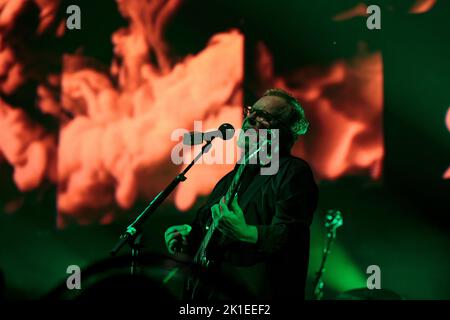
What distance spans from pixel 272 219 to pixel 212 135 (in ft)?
1.64

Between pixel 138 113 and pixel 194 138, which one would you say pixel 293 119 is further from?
pixel 138 113

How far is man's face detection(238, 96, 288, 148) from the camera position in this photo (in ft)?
8.41

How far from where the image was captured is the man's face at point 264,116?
2.56m

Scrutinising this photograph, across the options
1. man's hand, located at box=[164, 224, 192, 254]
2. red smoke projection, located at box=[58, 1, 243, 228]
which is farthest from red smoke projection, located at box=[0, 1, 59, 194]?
man's hand, located at box=[164, 224, 192, 254]

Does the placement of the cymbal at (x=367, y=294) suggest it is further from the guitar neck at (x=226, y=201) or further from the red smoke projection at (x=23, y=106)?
the red smoke projection at (x=23, y=106)

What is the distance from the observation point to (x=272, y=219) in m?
2.33

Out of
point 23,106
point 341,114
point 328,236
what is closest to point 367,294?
point 328,236

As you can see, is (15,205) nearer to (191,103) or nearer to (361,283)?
(191,103)

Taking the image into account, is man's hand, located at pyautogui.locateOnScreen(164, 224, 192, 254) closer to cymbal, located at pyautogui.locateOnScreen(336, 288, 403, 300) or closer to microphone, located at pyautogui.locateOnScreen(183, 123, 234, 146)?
microphone, located at pyautogui.locateOnScreen(183, 123, 234, 146)

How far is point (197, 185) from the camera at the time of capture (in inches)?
190

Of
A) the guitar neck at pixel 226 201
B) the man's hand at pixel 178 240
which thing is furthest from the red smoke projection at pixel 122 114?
the guitar neck at pixel 226 201

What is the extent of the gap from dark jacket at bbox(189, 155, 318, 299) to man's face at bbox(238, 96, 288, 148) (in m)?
0.21
